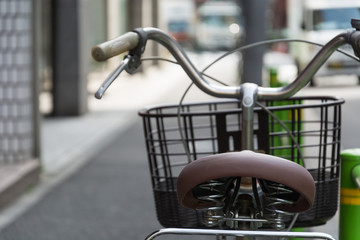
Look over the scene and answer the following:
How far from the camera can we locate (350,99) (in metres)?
16.4

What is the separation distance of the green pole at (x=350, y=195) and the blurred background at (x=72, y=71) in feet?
2.82

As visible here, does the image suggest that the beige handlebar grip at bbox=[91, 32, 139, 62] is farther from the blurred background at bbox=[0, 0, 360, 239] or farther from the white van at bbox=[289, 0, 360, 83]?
the white van at bbox=[289, 0, 360, 83]

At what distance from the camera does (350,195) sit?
286 cm

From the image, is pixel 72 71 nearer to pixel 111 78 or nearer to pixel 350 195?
pixel 350 195

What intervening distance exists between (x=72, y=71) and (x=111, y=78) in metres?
11.4

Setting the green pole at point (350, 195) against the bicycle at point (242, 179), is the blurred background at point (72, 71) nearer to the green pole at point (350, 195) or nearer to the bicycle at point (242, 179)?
the bicycle at point (242, 179)

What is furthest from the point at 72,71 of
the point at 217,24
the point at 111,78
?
the point at 217,24

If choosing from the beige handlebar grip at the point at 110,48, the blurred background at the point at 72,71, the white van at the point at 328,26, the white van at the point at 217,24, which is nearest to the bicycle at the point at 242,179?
the beige handlebar grip at the point at 110,48

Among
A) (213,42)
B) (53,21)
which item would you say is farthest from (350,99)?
(213,42)

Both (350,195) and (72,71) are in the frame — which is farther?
(72,71)

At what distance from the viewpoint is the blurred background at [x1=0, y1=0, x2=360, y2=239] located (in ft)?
25.8

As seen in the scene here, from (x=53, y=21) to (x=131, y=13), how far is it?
45.8 feet

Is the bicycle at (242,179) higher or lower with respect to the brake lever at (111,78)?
lower

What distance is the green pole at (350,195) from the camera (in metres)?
2.84
